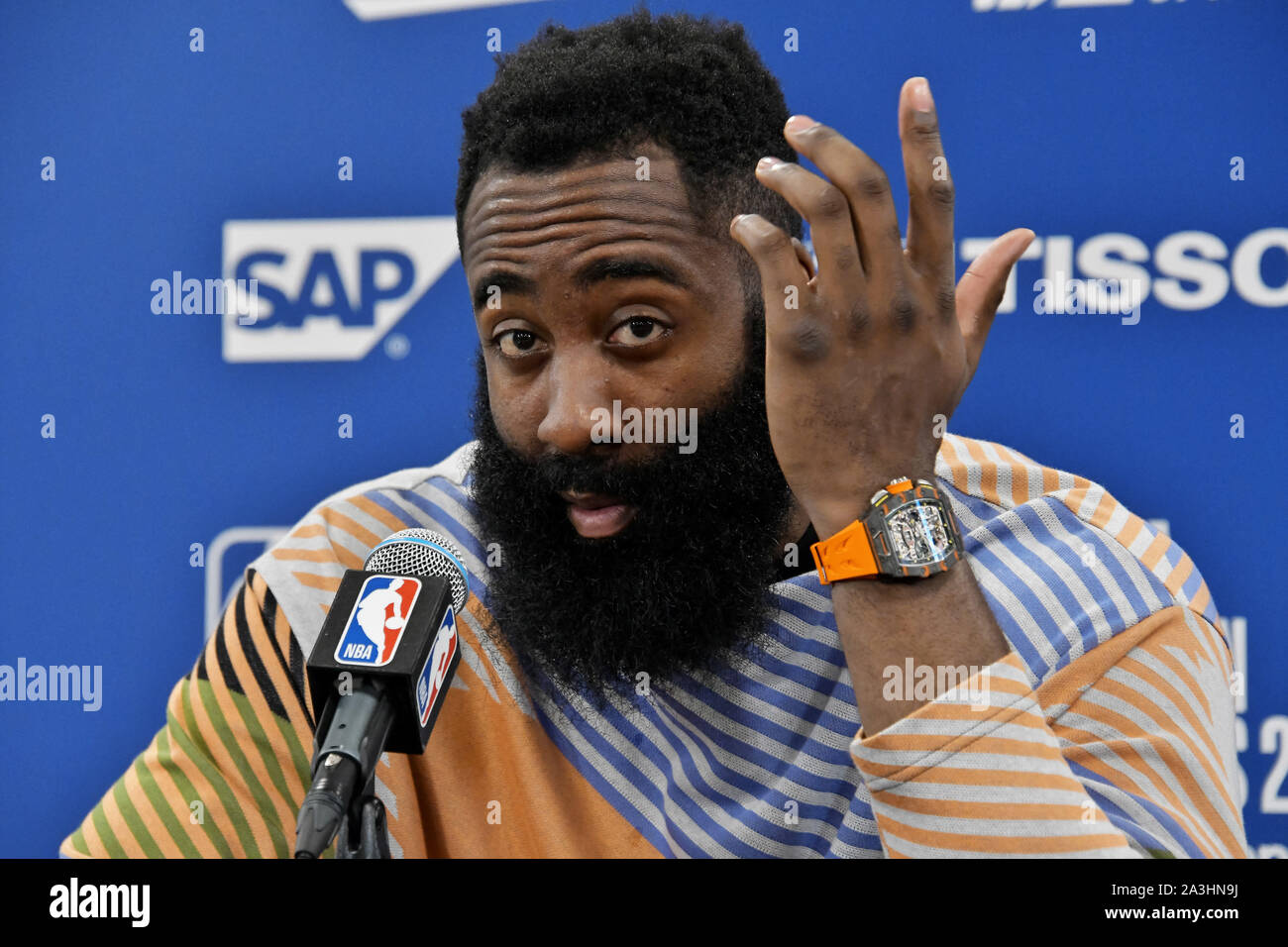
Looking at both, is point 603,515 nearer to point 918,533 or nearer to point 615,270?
point 615,270

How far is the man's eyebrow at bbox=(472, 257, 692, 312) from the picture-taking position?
1.56 meters

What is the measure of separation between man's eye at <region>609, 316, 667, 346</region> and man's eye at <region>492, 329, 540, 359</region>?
10 cm

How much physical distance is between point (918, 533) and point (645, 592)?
0.47 meters

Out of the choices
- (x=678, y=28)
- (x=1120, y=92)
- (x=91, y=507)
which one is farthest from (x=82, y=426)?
(x=1120, y=92)

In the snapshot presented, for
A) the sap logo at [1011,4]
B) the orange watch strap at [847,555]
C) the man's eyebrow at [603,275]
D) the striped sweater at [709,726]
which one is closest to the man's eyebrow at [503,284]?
the man's eyebrow at [603,275]

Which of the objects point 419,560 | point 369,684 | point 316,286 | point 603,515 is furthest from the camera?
point 316,286

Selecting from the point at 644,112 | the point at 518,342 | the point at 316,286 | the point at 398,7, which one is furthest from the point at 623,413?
the point at 398,7

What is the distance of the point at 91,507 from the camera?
8.34ft

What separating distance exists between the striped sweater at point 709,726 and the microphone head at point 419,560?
53 centimetres

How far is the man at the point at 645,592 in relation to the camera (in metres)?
1.56

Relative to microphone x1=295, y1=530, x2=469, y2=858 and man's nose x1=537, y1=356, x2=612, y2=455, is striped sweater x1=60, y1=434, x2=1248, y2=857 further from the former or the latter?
microphone x1=295, y1=530, x2=469, y2=858

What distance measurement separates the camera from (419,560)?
3.87 feet

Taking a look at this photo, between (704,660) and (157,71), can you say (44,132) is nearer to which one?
(157,71)

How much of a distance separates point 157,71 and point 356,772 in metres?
2.05
